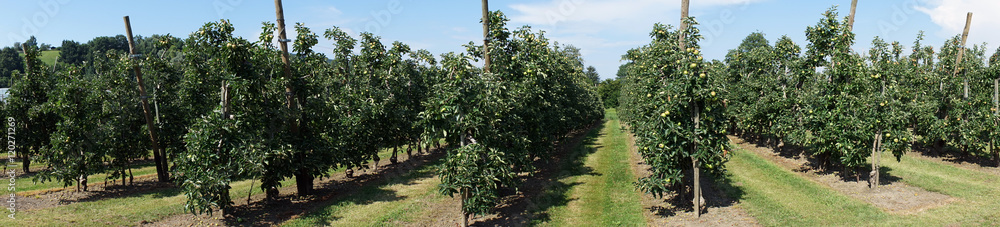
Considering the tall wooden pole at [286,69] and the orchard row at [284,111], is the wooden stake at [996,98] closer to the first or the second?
the orchard row at [284,111]

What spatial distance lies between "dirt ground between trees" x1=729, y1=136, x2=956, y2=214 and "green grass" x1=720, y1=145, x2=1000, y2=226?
32cm

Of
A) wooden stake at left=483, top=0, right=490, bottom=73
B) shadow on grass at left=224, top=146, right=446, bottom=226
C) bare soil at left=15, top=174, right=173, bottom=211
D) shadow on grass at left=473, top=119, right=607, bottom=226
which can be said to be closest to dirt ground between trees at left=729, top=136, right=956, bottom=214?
shadow on grass at left=473, top=119, right=607, bottom=226

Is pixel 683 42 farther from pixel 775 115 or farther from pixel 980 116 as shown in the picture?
pixel 980 116

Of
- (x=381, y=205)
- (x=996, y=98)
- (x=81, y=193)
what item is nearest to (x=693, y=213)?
(x=381, y=205)

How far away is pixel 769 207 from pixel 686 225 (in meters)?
3.18

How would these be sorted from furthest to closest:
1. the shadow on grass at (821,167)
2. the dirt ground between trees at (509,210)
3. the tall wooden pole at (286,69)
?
the shadow on grass at (821,167), the tall wooden pole at (286,69), the dirt ground between trees at (509,210)

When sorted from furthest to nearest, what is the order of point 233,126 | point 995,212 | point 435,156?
A: point 435,156 → point 995,212 → point 233,126

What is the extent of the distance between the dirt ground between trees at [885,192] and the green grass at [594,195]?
6682 millimetres

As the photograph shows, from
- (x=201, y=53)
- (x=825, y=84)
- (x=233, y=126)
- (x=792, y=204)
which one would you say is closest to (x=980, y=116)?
(x=825, y=84)

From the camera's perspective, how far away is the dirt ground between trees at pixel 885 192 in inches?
530

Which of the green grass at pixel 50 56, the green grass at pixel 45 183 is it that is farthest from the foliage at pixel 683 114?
the green grass at pixel 50 56

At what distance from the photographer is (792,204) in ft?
45.5

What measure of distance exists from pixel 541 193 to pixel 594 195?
1799 mm

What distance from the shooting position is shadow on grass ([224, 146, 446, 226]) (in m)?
13.1
